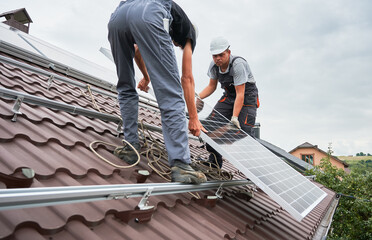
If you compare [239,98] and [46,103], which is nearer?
[46,103]

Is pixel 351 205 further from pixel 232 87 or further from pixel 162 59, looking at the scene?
pixel 162 59

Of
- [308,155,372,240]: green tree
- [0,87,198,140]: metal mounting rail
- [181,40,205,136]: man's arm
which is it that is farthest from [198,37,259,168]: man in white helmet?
[308,155,372,240]: green tree

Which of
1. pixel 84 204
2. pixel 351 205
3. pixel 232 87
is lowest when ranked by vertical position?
pixel 351 205

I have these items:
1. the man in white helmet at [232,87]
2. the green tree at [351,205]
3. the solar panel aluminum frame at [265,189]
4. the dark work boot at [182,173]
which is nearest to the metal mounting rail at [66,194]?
the dark work boot at [182,173]

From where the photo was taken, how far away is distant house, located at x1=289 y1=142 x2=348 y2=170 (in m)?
29.0

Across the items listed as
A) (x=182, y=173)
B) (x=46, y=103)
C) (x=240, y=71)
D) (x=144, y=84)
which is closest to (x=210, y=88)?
(x=240, y=71)

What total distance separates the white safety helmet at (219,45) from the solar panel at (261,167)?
0.84 meters

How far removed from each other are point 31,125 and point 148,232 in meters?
1.25

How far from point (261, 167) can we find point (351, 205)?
1407 cm

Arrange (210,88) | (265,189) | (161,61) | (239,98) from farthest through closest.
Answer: (210,88), (239,98), (265,189), (161,61)

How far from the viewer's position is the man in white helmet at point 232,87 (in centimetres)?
374

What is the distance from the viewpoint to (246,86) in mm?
4141

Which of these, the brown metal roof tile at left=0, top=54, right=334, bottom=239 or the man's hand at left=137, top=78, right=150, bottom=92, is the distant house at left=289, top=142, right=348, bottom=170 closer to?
the brown metal roof tile at left=0, top=54, right=334, bottom=239

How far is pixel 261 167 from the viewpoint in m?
2.60
